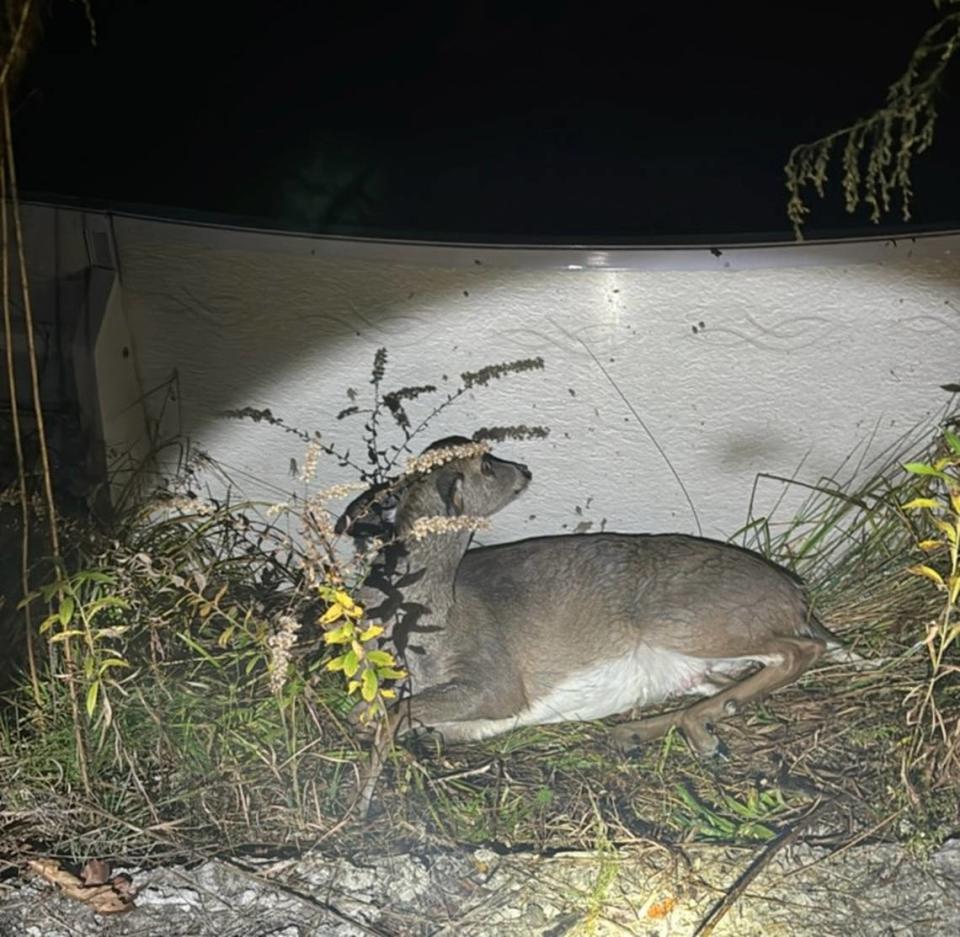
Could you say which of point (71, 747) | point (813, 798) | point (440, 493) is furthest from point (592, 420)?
point (71, 747)

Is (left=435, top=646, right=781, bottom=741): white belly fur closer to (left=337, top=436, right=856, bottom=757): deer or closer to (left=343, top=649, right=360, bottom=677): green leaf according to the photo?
(left=337, top=436, right=856, bottom=757): deer

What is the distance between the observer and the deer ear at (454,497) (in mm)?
4289

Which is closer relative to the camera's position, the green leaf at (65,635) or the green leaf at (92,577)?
the green leaf at (65,635)

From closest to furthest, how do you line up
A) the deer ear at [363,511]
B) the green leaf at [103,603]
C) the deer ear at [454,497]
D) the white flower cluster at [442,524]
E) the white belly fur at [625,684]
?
the white flower cluster at [442,524], the green leaf at [103,603], the deer ear at [363,511], the deer ear at [454,497], the white belly fur at [625,684]

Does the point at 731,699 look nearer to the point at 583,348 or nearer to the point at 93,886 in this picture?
the point at 583,348

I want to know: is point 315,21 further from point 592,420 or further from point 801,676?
point 801,676

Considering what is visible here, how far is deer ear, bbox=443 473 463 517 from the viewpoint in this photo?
429cm

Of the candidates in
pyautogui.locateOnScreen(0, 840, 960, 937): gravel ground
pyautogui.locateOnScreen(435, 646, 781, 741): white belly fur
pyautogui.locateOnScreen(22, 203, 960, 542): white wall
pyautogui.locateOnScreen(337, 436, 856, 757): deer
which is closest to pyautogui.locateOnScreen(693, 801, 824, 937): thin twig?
pyautogui.locateOnScreen(0, 840, 960, 937): gravel ground

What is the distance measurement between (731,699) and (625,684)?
1.13 ft

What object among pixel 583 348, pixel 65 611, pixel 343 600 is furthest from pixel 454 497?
pixel 65 611

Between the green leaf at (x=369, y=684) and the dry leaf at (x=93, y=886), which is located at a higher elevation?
the green leaf at (x=369, y=684)

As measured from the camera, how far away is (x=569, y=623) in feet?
15.0

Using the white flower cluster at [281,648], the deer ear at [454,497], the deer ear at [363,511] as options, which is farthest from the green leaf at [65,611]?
the deer ear at [454,497]

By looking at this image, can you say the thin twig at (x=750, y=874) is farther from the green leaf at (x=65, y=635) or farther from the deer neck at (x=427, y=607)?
the green leaf at (x=65, y=635)
